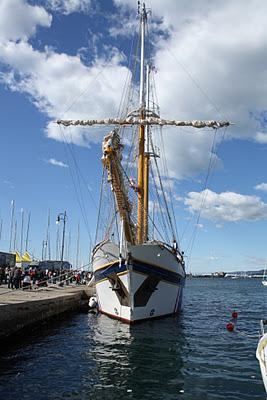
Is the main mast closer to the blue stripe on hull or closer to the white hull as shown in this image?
the blue stripe on hull

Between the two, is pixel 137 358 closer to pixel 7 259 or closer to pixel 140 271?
pixel 140 271

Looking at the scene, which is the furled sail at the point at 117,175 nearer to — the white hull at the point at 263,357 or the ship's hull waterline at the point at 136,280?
the ship's hull waterline at the point at 136,280

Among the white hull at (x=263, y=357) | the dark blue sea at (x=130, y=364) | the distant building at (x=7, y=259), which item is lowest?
the dark blue sea at (x=130, y=364)

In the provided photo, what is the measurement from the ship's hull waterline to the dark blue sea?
47.9 inches

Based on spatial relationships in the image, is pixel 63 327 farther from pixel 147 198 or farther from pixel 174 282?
pixel 147 198

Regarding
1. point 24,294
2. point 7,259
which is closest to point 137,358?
point 24,294

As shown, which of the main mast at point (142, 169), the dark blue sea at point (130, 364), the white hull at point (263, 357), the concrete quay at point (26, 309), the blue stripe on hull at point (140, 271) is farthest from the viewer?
the main mast at point (142, 169)

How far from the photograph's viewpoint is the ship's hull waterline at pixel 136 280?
73.1ft

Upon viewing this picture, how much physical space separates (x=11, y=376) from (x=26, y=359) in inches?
85.9

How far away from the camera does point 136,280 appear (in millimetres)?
22234

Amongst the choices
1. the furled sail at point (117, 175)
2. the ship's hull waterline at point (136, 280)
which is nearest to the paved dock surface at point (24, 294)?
the ship's hull waterline at point (136, 280)

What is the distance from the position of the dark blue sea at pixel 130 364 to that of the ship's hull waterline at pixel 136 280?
47.9 inches

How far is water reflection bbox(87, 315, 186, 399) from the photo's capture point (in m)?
11.3

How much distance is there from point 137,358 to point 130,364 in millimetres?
889
